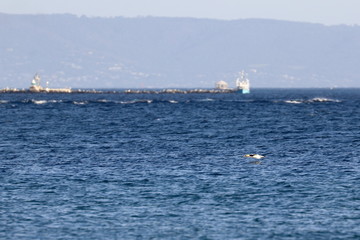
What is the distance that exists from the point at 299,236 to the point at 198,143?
45855mm

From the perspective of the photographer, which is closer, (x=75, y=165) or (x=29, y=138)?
(x=75, y=165)

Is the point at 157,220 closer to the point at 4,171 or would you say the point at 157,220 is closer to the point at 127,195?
the point at 127,195

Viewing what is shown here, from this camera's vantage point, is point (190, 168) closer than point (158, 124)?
Yes

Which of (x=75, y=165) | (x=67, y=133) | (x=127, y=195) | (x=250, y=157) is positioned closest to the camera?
(x=127, y=195)

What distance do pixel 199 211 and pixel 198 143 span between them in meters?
40.1

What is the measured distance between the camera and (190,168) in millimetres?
60281

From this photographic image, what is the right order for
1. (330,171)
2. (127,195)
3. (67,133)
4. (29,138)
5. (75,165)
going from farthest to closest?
(67,133) < (29,138) < (75,165) < (330,171) < (127,195)

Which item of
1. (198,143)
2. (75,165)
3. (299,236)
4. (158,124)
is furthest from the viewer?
(158,124)

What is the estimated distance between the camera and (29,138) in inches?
3565

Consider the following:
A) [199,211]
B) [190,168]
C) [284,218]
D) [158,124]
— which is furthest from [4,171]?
[158,124]

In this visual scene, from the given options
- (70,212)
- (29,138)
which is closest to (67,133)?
(29,138)

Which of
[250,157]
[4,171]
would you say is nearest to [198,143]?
[250,157]

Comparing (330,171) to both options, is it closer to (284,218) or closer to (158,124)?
(284,218)

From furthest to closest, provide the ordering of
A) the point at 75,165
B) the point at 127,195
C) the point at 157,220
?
the point at 75,165
the point at 127,195
the point at 157,220
